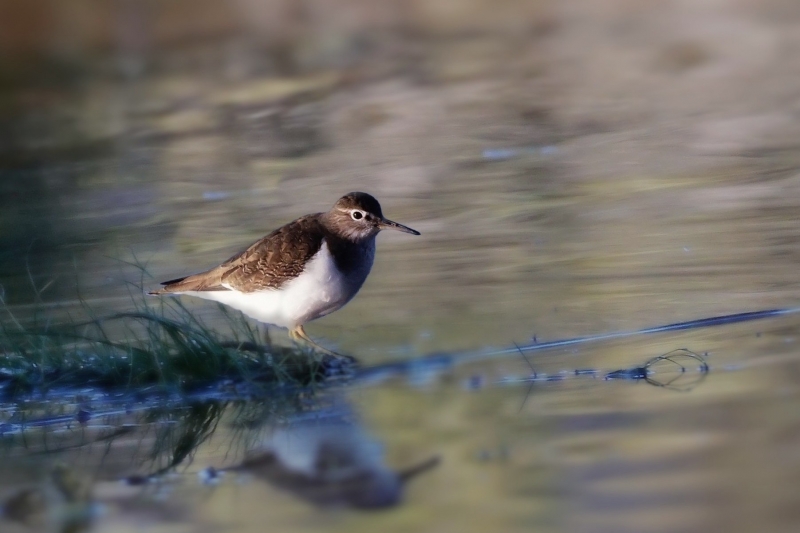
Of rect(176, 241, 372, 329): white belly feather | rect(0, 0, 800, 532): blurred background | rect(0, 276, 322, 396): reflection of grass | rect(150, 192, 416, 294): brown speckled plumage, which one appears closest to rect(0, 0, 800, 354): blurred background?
rect(0, 0, 800, 532): blurred background

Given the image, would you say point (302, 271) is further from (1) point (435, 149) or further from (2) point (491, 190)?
(1) point (435, 149)

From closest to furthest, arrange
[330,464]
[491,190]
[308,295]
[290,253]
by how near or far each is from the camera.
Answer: [330,464] → [308,295] → [290,253] → [491,190]

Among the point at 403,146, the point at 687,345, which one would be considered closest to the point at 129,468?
the point at 687,345

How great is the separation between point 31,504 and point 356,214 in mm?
2243

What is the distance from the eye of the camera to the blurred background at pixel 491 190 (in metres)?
4.10

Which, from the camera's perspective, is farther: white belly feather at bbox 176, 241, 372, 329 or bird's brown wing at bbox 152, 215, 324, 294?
bird's brown wing at bbox 152, 215, 324, 294

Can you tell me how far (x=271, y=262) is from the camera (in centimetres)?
566

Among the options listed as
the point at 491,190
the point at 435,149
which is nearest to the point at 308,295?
the point at 491,190

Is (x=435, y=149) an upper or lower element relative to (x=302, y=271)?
lower

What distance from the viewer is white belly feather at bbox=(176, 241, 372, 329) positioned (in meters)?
5.50

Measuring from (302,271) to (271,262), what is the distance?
6.9 inches

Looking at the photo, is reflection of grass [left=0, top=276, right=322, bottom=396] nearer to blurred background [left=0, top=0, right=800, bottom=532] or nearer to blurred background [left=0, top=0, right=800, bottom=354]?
blurred background [left=0, top=0, right=800, bottom=532]

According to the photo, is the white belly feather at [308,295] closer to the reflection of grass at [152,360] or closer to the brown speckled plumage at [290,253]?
the brown speckled plumage at [290,253]

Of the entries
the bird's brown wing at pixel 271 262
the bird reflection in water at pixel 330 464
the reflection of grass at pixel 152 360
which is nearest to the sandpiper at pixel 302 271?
the bird's brown wing at pixel 271 262
